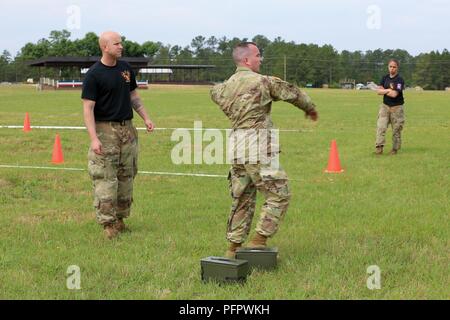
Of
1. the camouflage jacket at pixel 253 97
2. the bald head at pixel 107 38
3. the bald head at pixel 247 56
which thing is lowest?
the camouflage jacket at pixel 253 97

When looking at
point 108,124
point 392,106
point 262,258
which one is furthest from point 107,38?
point 392,106

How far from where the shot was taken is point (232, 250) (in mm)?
5320

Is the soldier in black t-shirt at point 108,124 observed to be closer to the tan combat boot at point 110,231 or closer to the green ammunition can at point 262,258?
the tan combat boot at point 110,231

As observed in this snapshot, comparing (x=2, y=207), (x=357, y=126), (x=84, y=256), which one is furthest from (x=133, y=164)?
(x=357, y=126)

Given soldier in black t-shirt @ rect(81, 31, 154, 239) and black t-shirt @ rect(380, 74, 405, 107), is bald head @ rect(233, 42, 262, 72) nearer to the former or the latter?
soldier in black t-shirt @ rect(81, 31, 154, 239)

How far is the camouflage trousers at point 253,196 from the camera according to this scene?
16.6ft

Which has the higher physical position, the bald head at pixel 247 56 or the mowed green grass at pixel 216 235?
the bald head at pixel 247 56

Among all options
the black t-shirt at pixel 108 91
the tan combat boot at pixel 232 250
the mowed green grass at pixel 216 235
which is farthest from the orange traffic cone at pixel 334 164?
the tan combat boot at pixel 232 250

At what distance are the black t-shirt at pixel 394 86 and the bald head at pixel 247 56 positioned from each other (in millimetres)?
8347

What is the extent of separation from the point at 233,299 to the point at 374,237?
2.30 metres

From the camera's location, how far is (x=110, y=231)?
6.23 m

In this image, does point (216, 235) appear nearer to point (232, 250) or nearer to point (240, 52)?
point (232, 250)

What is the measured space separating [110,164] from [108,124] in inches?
17.2

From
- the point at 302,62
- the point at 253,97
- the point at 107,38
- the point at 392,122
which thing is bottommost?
the point at 392,122
